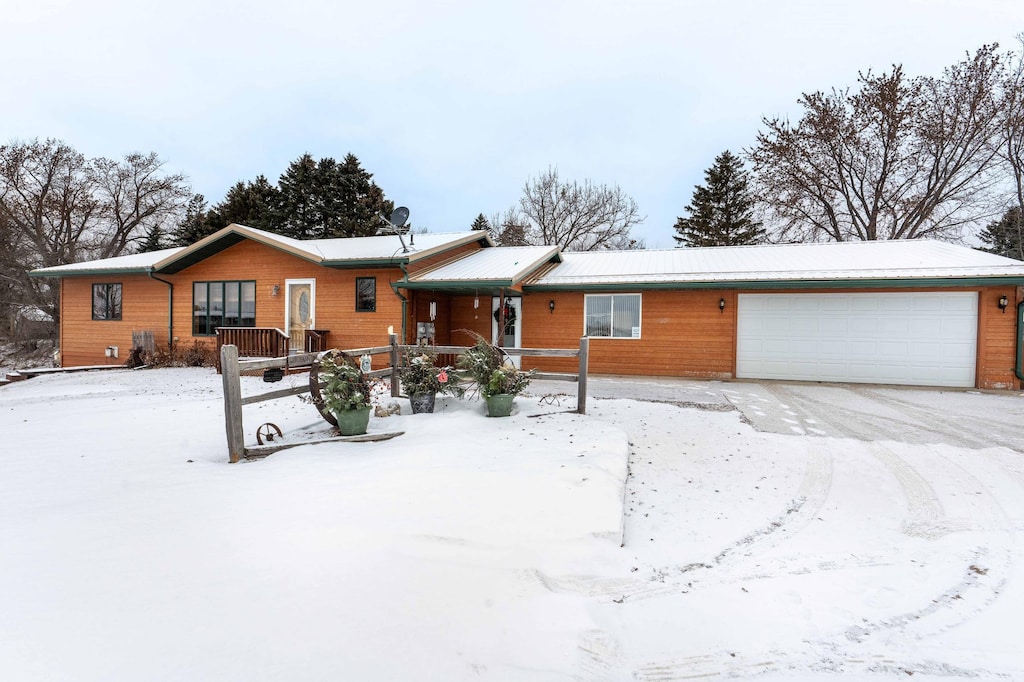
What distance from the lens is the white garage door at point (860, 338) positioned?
10.2 meters

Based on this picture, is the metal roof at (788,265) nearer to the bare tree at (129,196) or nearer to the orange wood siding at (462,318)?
the orange wood siding at (462,318)

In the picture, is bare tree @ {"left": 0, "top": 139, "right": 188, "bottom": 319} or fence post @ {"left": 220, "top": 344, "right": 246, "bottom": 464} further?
bare tree @ {"left": 0, "top": 139, "right": 188, "bottom": 319}

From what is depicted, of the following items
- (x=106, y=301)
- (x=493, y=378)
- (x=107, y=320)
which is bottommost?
(x=493, y=378)

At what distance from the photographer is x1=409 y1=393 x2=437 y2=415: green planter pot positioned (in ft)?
20.5

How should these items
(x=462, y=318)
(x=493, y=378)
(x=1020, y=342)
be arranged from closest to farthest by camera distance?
1. (x=493, y=378)
2. (x=1020, y=342)
3. (x=462, y=318)

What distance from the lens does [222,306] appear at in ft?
44.7

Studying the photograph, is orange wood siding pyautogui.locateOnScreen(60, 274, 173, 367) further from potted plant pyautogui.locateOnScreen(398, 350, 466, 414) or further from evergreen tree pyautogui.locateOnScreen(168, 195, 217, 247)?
evergreen tree pyautogui.locateOnScreen(168, 195, 217, 247)

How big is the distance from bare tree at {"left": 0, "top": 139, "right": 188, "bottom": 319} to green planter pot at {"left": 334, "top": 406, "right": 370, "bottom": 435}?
1030 inches

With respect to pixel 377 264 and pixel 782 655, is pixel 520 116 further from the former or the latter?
pixel 782 655

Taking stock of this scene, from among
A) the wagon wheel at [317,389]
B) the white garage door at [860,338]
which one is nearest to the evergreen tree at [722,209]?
the white garage door at [860,338]

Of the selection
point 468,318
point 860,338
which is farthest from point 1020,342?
point 468,318

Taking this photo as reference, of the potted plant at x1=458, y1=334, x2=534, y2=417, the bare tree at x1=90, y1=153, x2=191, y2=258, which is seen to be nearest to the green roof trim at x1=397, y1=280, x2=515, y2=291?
the potted plant at x1=458, y1=334, x2=534, y2=417

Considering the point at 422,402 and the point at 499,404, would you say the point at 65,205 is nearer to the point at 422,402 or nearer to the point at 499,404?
the point at 422,402

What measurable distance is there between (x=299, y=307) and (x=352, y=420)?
9005mm
